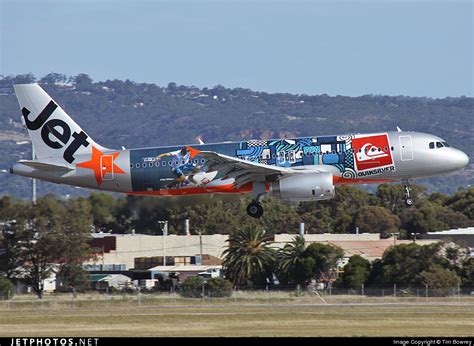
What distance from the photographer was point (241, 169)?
59500mm

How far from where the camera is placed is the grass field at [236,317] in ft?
157

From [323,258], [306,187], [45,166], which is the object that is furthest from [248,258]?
[306,187]

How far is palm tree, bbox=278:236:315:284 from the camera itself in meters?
87.7

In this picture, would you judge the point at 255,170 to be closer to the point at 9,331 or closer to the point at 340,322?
the point at 340,322

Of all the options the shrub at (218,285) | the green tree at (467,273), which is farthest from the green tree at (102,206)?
the green tree at (467,273)

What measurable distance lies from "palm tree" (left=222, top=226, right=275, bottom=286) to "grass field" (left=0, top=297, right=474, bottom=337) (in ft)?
68.1

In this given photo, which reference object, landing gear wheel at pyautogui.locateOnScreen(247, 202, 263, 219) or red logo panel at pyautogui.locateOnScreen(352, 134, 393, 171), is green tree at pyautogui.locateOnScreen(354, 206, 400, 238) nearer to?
landing gear wheel at pyautogui.locateOnScreen(247, 202, 263, 219)

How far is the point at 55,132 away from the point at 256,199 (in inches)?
470

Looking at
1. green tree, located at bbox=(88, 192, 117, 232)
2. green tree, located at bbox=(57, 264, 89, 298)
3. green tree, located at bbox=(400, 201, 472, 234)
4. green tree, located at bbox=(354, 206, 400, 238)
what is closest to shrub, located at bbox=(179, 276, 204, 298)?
green tree, located at bbox=(57, 264, 89, 298)

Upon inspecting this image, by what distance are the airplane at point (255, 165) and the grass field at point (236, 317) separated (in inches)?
237

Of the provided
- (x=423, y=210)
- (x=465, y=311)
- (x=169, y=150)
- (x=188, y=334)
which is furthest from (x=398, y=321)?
(x=423, y=210)

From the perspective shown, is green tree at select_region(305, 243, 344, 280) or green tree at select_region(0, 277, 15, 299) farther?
green tree at select_region(305, 243, 344, 280)

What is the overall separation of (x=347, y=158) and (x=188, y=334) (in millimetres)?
16127

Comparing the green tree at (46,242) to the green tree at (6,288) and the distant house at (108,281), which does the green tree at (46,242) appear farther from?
the green tree at (6,288)
